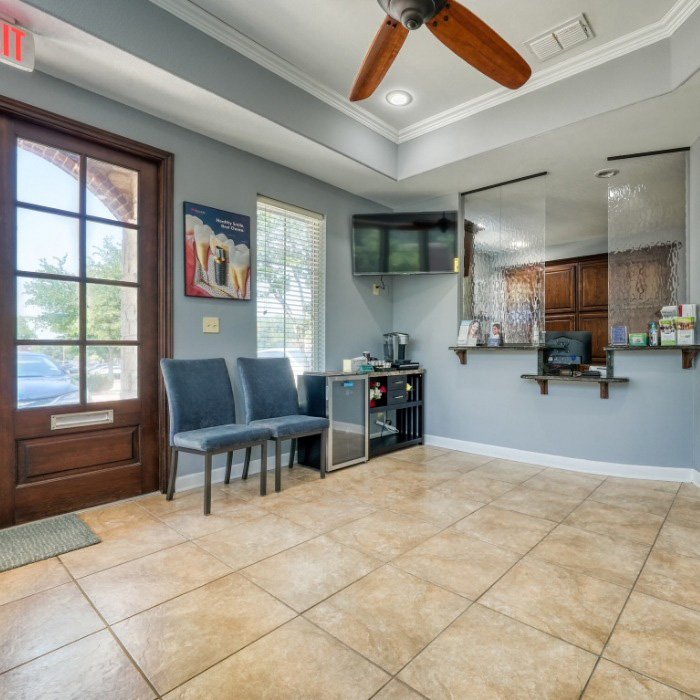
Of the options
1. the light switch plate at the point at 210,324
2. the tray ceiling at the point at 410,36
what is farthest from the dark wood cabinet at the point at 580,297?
the light switch plate at the point at 210,324

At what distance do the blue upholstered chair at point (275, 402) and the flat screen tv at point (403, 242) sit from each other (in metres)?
1.54

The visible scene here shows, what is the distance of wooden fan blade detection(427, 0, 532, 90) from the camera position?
6.00 feet

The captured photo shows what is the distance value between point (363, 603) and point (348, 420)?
82.4 inches

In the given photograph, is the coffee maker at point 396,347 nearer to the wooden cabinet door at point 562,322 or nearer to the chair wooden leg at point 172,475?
the chair wooden leg at point 172,475

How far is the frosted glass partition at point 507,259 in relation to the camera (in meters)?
4.02

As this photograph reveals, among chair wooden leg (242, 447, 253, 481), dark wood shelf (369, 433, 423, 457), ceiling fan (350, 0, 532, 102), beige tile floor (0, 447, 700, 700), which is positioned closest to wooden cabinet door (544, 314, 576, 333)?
dark wood shelf (369, 433, 423, 457)

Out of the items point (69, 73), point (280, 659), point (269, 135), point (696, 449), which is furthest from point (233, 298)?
point (696, 449)

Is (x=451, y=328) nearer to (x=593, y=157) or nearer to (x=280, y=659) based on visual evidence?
(x=593, y=157)

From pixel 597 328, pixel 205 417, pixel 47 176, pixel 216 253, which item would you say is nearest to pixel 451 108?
pixel 216 253

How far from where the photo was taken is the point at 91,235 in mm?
2793

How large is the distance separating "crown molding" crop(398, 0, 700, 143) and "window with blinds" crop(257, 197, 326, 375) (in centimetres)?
135

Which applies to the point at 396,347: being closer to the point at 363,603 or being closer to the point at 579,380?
the point at 579,380

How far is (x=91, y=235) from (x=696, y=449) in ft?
15.3

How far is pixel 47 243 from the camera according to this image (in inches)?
103
